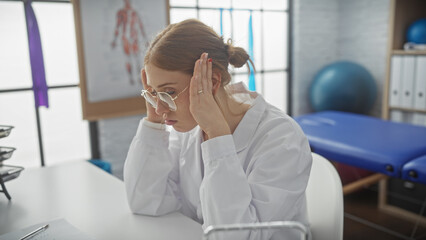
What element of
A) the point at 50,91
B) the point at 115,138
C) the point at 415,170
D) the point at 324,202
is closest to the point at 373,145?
the point at 415,170

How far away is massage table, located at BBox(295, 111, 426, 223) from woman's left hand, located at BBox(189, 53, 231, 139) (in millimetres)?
1249

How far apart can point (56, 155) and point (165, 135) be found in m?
1.68

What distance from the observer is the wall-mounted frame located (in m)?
2.44

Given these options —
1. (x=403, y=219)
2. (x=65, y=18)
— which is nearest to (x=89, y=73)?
(x=65, y=18)

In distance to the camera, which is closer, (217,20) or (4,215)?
(4,215)

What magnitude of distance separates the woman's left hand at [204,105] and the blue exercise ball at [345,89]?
2512 mm

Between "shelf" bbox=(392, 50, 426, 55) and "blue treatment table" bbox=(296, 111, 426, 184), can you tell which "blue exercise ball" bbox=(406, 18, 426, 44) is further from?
"blue treatment table" bbox=(296, 111, 426, 184)

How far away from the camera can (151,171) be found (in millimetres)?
1212

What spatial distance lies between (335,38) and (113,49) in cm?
236

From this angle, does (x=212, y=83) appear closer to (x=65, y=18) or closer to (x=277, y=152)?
(x=277, y=152)

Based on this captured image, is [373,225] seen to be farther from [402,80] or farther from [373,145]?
[402,80]

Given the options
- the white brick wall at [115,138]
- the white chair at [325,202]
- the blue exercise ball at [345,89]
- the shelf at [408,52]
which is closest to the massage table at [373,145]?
the blue exercise ball at [345,89]

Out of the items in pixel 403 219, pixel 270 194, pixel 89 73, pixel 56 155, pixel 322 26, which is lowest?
pixel 403 219

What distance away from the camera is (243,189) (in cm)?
95
